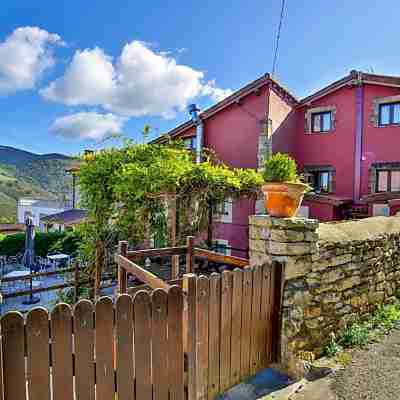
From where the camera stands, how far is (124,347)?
7.10ft

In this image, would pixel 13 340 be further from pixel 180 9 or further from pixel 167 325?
pixel 180 9

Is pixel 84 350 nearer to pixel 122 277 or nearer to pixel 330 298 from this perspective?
pixel 122 277

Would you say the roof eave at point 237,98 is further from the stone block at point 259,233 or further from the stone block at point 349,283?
the stone block at point 349,283

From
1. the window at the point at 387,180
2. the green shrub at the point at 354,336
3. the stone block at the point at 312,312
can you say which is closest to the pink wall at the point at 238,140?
the window at the point at 387,180

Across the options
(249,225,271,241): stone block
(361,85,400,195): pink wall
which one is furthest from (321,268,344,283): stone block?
(361,85,400,195): pink wall

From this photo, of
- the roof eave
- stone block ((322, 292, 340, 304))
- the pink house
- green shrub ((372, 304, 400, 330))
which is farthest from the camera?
the roof eave

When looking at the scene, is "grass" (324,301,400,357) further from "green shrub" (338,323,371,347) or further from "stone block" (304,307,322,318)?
"stone block" (304,307,322,318)

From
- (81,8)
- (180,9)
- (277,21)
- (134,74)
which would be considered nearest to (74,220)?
(134,74)

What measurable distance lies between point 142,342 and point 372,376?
2.32m

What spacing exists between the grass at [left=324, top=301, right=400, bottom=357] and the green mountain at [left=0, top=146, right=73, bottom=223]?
1684 inches

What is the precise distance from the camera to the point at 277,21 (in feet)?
22.1

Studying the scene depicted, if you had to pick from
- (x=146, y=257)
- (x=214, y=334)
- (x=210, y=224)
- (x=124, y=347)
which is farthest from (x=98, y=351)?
(x=210, y=224)

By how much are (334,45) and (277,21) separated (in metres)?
2.77

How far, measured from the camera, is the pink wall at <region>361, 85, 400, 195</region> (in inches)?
472
